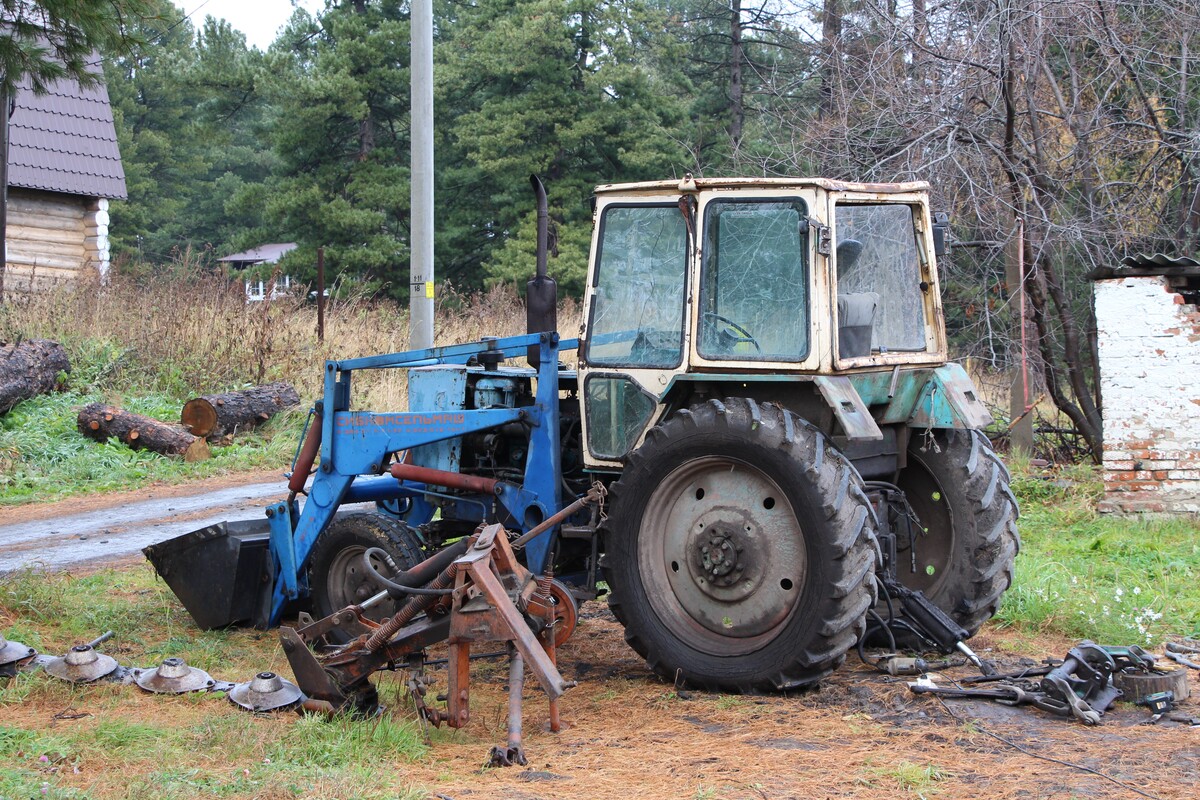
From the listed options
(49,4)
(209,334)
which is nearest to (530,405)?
(49,4)

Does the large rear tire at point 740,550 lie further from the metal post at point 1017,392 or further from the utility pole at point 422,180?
the utility pole at point 422,180

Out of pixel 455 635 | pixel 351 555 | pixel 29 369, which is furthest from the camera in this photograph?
pixel 29 369

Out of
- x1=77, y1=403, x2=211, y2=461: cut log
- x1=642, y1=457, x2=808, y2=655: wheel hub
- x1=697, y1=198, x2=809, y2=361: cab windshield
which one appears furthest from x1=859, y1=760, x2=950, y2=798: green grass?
x1=77, y1=403, x2=211, y2=461: cut log

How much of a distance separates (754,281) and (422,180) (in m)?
6.96

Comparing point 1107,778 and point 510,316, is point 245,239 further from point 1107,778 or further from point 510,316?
point 1107,778

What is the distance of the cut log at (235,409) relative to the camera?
1402 cm

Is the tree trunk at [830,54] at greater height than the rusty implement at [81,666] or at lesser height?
greater

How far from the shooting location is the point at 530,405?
22.0 ft

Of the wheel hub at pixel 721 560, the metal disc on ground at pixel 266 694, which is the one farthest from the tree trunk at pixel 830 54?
the metal disc on ground at pixel 266 694

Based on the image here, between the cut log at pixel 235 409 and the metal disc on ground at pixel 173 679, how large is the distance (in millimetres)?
8751

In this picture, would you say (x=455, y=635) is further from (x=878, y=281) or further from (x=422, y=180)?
(x=422, y=180)

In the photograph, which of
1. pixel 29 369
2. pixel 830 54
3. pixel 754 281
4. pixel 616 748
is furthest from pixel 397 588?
pixel 29 369

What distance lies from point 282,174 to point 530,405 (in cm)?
2416

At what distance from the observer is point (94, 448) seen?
513 inches
